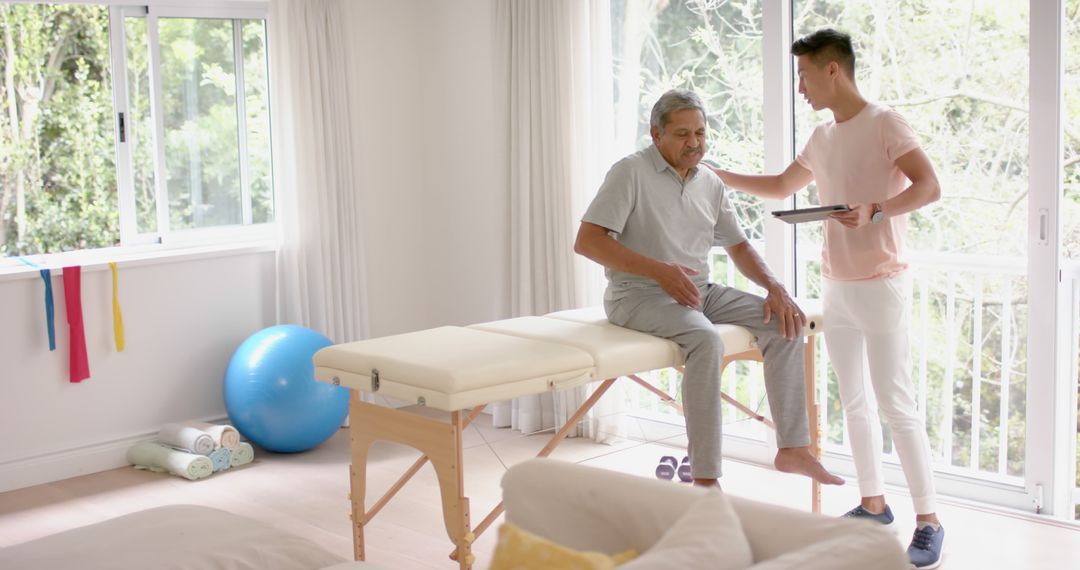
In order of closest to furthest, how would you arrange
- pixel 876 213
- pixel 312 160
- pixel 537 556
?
pixel 537 556
pixel 876 213
pixel 312 160

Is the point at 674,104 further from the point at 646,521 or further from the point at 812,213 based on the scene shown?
the point at 646,521

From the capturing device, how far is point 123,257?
14.3 ft

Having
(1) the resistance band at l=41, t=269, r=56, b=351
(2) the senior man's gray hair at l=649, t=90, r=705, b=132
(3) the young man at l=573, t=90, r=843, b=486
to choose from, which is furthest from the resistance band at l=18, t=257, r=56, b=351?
(2) the senior man's gray hair at l=649, t=90, r=705, b=132

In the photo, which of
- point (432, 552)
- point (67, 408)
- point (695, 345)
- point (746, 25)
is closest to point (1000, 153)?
point (746, 25)

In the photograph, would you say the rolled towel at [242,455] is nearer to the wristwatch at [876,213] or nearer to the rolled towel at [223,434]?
the rolled towel at [223,434]

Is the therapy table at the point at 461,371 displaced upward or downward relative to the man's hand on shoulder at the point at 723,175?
downward

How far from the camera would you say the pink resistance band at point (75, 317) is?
4.05m

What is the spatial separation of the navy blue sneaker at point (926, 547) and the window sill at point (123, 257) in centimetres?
272

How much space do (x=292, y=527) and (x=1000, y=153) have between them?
2.47 m

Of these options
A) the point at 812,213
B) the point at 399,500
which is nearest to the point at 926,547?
the point at 812,213

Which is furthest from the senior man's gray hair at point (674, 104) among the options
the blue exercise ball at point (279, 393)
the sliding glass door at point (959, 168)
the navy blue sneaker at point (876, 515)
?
the blue exercise ball at point (279, 393)

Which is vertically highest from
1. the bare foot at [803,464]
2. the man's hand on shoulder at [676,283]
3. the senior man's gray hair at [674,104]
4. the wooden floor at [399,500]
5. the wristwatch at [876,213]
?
the senior man's gray hair at [674,104]

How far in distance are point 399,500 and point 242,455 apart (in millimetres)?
765

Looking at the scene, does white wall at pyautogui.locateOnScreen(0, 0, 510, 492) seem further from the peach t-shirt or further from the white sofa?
the white sofa
